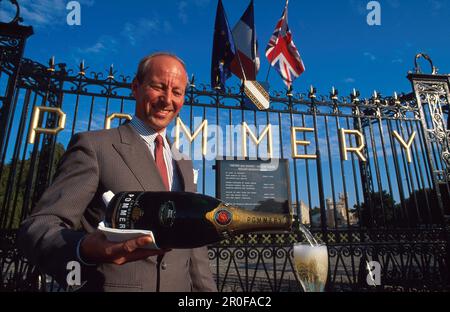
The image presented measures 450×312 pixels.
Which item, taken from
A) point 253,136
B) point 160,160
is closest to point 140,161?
point 160,160

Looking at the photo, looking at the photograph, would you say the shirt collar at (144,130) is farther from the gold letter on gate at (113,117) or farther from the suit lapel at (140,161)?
the gold letter on gate at (113,117)

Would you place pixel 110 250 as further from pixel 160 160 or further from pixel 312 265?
pixel 312 265

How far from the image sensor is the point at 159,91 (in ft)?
5.63

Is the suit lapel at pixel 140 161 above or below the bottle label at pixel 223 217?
above

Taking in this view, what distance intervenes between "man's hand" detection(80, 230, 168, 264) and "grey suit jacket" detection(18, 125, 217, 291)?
0.20 feet

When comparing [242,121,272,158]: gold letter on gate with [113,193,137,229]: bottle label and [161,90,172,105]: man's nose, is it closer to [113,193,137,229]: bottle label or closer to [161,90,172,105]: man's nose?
[161,90,172,105]: man's nose

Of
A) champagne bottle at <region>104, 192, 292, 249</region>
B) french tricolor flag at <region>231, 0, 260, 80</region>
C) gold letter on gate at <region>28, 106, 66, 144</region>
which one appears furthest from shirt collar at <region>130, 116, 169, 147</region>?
french tricolor flag at <region>231, 0, 260, 80</region>

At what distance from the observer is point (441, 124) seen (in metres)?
7.69

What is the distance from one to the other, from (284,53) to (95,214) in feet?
23.3

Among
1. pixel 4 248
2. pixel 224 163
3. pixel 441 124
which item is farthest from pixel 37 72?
pixel 441 124

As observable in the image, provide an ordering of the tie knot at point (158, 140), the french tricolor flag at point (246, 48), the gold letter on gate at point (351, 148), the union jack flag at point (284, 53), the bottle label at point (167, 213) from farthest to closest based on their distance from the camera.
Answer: the union jack flag at point (284, 53)
the french tricolor flag at point (246, 48)
the gold letter on gate at point (351, 148)
the tie knot at point (158, 140)
the bottle label at point (167, 213)

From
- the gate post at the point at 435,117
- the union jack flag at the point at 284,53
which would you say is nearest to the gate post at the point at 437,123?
the gate post at the point at 435,117

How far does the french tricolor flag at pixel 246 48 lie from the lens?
22.8 feet
